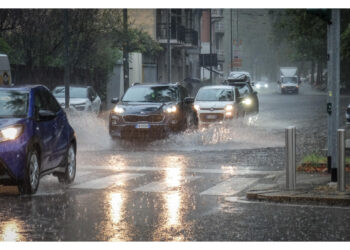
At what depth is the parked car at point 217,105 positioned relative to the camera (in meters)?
30.5

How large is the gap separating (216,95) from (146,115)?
839 centimetres

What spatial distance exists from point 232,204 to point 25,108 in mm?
3552

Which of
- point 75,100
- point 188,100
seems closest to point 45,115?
point 188,100

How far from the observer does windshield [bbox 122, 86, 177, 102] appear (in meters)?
24.5

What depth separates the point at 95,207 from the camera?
36.0ft

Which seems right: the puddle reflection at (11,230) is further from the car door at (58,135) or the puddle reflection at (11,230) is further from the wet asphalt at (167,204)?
the car door at (58,135)

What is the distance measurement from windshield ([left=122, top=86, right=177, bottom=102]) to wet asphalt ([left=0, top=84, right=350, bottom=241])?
3.51 metres

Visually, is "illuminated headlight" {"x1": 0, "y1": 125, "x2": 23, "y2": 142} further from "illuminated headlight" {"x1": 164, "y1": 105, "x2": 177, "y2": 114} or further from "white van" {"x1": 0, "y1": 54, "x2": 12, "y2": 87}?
"white van" {"x1": 0, "y1": 54, "x2": 12, "y2": 87}

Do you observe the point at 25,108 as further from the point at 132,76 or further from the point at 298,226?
the point at 132,76

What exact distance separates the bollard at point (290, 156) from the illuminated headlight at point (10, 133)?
3.79 meters

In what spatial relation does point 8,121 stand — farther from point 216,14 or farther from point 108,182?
point 216,14

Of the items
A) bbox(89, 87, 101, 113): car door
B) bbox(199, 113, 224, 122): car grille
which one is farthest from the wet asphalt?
bbox(89, 87, 101, 113): car door

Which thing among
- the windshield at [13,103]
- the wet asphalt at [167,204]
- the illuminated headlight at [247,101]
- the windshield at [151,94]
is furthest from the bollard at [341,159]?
the illuminated headlight at [247,101]
